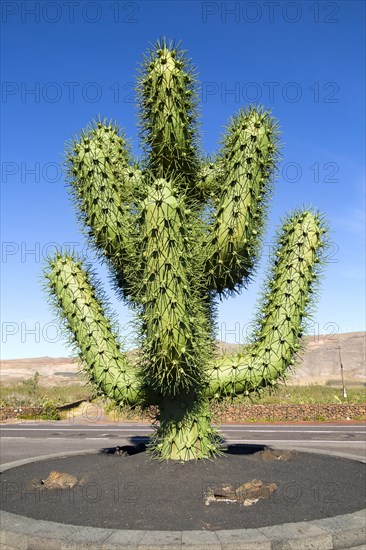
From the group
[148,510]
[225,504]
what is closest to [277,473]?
[225,504]

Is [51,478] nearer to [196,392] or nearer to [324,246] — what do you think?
[196,392]

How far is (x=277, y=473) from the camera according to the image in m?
6.62

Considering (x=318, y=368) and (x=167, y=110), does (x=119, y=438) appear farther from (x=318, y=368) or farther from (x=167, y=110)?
(x=318, y=368)

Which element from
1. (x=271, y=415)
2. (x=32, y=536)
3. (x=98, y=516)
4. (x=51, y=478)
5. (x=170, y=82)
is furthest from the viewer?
(x=271, y=415)

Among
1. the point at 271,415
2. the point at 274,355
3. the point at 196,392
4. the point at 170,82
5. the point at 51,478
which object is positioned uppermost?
the point at 170,82

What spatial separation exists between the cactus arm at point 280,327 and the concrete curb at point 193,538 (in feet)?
6.02

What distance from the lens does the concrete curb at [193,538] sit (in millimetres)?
4285

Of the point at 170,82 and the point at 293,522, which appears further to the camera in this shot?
the point at 170,82

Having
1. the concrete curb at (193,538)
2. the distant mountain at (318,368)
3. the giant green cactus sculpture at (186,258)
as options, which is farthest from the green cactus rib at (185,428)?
the distant mountain at (318,368)

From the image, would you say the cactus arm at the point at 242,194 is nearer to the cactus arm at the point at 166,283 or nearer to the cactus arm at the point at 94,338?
the cactus arm at the point at 166,283

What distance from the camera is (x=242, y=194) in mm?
5957

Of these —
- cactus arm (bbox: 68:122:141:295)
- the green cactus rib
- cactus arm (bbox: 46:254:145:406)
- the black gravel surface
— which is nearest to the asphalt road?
the black gravel surface

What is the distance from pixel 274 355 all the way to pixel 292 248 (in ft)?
4.35

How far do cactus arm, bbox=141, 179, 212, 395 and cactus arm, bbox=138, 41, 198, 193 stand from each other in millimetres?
752
